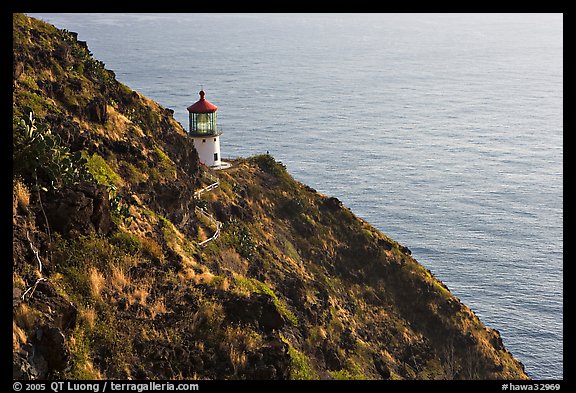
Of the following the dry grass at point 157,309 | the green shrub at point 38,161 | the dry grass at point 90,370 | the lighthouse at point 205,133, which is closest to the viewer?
the dry grass at point 90,370

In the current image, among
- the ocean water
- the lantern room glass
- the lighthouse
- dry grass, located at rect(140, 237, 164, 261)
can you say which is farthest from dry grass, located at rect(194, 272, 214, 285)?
the ocean water

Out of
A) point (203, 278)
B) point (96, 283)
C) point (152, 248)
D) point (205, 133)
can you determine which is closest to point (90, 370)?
point (96, 283)

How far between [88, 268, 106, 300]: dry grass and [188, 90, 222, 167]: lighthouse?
1430 inches

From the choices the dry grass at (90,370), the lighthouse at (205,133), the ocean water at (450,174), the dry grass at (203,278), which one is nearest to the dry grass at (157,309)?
the dry grass at (203,278)

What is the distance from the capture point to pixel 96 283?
72.0 ft

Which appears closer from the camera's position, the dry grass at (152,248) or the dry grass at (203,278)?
the dry grass at (152,248)

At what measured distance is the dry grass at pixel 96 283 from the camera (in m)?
21.7

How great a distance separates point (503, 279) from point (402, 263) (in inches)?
1403

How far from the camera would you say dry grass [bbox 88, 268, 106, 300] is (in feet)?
71.1

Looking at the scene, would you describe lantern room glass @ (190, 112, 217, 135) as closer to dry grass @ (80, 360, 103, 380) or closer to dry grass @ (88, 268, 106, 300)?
dry grass @ (88, 268, 106, 300)

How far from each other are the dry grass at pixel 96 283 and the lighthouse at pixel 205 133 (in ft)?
119

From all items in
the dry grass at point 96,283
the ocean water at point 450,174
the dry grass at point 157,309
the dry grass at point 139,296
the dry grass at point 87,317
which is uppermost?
the dry grass at point 96,283

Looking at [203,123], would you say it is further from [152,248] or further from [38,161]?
[38,161]

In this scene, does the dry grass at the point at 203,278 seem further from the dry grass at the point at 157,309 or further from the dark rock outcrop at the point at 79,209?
the dark rock outcrop at the point at 79,209
